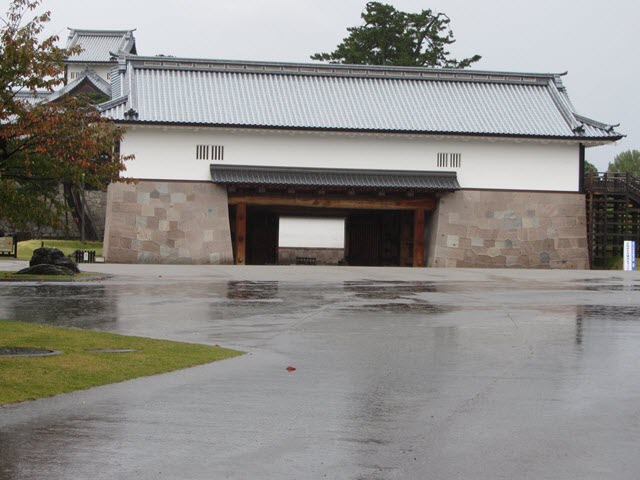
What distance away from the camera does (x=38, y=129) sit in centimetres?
1664

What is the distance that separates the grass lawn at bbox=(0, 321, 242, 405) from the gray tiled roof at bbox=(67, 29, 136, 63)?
7440cm

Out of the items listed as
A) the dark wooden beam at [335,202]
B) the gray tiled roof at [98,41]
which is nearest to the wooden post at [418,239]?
the dark wooden beam at [335,202]

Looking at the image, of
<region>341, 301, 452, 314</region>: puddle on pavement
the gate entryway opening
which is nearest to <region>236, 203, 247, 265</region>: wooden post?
the gate entryway opening

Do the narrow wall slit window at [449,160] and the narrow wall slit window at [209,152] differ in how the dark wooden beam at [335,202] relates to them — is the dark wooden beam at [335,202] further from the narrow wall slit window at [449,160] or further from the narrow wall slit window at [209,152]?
the narrow wall slit window at [209,152]

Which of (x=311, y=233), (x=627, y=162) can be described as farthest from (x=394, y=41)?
(x=627, y=162)

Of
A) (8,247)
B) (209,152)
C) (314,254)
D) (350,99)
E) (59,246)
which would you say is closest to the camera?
(8,247)

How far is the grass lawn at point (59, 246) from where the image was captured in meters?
45.4

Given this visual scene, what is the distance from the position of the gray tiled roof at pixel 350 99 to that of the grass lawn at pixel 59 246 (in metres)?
9.76

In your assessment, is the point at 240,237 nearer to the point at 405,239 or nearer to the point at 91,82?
the point at 405,239

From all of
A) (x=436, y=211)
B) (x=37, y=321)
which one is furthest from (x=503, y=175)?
(x=37, y=321)

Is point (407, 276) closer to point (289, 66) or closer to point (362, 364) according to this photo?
point (289, 66)

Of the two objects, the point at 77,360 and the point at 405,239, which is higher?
the point at 405,239

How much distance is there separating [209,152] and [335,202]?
654 cm

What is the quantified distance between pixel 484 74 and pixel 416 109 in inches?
220
